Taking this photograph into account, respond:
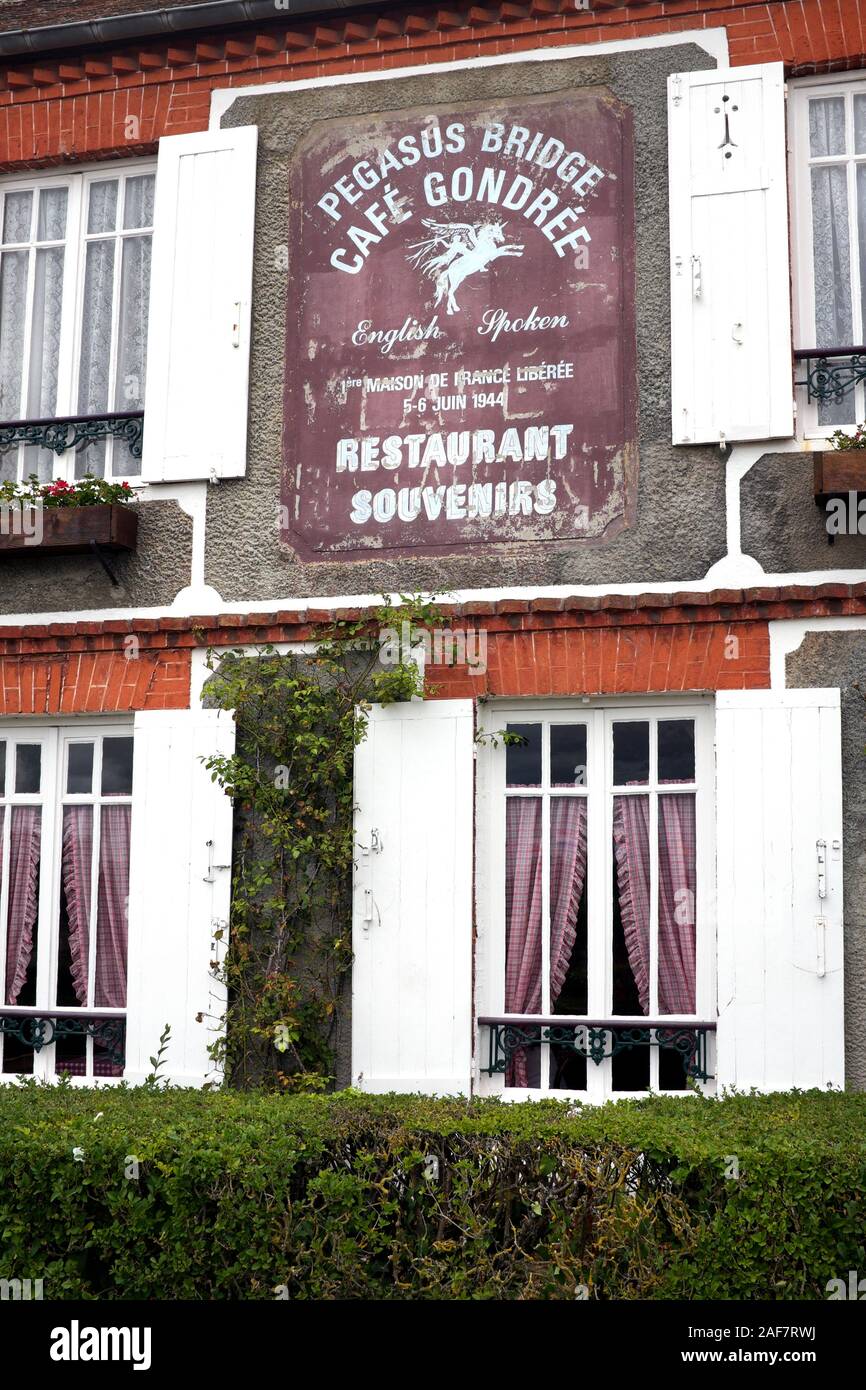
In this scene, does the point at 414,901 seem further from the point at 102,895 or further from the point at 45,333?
the point at 45,333

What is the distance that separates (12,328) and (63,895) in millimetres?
3068

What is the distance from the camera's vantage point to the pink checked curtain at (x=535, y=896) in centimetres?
732

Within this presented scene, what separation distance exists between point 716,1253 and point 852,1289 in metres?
0.44

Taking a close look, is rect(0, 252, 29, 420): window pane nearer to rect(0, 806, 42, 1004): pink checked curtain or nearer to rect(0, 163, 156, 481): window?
rect(0, 163, 156, 481): window

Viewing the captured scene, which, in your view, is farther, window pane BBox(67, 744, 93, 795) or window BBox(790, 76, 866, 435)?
window pane BBox(67, 744, 93, 795)

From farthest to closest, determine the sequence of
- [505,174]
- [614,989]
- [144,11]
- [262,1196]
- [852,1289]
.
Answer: [144,11]
[505,174]
[614,989]
[262,1196]
[852,1289]

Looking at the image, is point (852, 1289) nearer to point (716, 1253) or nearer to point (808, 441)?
point (716, 1253)

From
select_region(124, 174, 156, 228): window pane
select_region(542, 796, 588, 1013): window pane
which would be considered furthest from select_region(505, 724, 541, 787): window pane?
select_region(124, 174, 156, 228): window pane

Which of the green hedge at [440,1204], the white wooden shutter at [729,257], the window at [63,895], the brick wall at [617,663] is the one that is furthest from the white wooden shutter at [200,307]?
the green hedge at [440,1204]

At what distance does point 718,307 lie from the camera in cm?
734

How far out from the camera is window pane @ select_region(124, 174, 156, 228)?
8453mm

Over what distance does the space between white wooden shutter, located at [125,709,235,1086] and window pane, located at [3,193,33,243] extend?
286cm

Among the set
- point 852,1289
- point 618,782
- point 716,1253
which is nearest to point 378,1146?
point 716,1253

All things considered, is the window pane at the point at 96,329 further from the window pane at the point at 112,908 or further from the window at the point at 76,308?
the window pane at the point at 112,908
